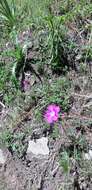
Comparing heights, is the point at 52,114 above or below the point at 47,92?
below

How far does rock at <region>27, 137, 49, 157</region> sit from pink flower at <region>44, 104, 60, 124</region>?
0.46 ft

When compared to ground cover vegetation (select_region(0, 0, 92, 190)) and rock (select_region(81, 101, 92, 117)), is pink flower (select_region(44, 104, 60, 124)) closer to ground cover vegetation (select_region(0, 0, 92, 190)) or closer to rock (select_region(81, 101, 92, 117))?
ground cover vegetation (select_region(0, 0, 92, 190))

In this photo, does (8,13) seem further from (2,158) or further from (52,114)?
(2,158)

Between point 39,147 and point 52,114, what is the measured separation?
0.26 metres

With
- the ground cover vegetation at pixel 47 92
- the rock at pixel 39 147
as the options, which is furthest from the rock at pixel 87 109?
the rock at pixel 39 147

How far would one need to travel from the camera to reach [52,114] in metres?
3.27

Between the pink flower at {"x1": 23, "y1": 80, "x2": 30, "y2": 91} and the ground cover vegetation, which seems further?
the pink flower at {"x1": 23, "y1": 80, "x2": 30, "y2": 91}

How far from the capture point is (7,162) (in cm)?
334

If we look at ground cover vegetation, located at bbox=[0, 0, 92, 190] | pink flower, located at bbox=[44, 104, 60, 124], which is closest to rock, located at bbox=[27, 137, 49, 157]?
ground cover vegetation, located at bbox=[0, 0, 92, 190]

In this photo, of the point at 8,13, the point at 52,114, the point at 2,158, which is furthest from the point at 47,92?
the point at 8,13

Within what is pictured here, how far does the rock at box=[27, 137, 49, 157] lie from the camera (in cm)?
326

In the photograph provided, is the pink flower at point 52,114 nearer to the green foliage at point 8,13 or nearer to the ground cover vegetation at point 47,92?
the ground cover vegetation at point 47,92

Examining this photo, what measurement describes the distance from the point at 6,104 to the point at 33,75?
0.31 metres

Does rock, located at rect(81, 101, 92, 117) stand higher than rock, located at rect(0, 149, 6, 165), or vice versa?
rock, located at rect(81, 101, 92, 117)
